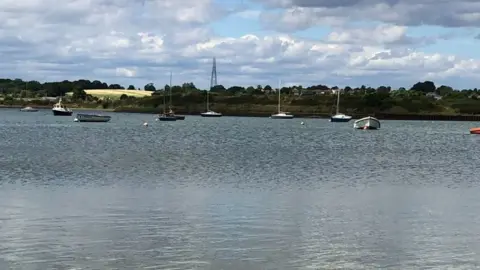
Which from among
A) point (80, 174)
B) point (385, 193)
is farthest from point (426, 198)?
point (80, 174)

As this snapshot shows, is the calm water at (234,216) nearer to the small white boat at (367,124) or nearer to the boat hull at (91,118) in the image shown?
the small white boat at (367,124)

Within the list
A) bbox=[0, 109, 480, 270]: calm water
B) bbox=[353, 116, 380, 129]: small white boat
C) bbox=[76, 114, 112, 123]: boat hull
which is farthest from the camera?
bbox=[76, 114, 112, 123]: boat hull

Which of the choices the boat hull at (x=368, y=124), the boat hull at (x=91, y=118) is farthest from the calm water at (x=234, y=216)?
the boat hull at (x=91, y=118)

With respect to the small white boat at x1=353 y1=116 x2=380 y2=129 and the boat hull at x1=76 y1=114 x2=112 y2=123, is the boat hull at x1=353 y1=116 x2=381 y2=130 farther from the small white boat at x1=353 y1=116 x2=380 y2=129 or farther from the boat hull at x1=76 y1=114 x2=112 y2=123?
the boat hull at x1=76 y1=114 x2=112 y2=123

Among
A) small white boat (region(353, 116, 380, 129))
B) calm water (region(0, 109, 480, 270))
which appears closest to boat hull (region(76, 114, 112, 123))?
small white boat (region(353, 116, 380, 129))

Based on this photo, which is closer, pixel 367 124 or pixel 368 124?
pixel 368 124

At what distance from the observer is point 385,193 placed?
4216cm

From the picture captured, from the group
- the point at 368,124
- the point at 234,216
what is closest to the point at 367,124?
the point at 368,124

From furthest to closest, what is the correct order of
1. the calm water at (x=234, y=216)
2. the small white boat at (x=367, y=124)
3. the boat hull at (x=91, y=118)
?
1. the boat hull at (x=91, y=118)
2. the small white boat at (x=367, y=124)
3. the calm water at (x=234, y=216)

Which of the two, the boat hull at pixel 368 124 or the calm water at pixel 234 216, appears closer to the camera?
the calm water at pixel 234 216

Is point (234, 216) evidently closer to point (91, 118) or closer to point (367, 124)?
point (367, 124)

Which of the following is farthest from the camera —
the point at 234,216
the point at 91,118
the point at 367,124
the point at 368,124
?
the point at 91,118

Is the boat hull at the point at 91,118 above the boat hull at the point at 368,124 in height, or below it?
below

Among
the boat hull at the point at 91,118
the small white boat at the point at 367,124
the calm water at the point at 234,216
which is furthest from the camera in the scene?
the boat hull at the point at 91,118
